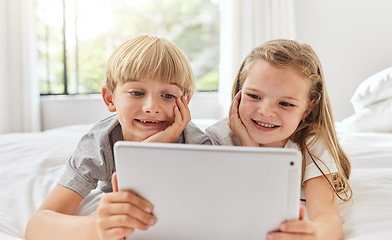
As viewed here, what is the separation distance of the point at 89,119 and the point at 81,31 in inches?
118

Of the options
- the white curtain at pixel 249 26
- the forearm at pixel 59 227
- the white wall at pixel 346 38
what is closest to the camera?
the forearm at pixel 59 227

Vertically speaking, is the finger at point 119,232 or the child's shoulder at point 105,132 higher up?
the child's shoulder at point 105,132

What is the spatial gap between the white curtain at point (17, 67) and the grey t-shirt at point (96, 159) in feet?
6.52

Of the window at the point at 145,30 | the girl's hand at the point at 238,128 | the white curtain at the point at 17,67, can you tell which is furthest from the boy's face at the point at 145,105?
the window at the point at 145,30

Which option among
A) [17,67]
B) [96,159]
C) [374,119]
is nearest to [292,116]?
[96,159]

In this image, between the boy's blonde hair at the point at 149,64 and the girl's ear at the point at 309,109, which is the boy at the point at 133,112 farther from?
the girl's ear at the point at 309,109

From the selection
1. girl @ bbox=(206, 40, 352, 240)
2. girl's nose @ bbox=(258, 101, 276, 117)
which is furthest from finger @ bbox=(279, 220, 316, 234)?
girl's nose @ bbox=(258, 101, 276, 117)

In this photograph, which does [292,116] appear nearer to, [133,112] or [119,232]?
[133,112]

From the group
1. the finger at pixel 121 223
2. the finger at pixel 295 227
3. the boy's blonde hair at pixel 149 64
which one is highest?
the boy's blonde hair at pixel 149 64

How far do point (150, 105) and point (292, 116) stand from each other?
14.7 inches

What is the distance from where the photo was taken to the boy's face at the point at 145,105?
3.17ft

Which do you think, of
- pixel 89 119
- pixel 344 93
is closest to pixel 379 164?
pixel 344 93

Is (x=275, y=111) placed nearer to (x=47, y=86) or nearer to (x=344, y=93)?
(x=344, y=93)

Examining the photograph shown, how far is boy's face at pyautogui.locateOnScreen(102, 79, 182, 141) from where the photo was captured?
966 millimetres
